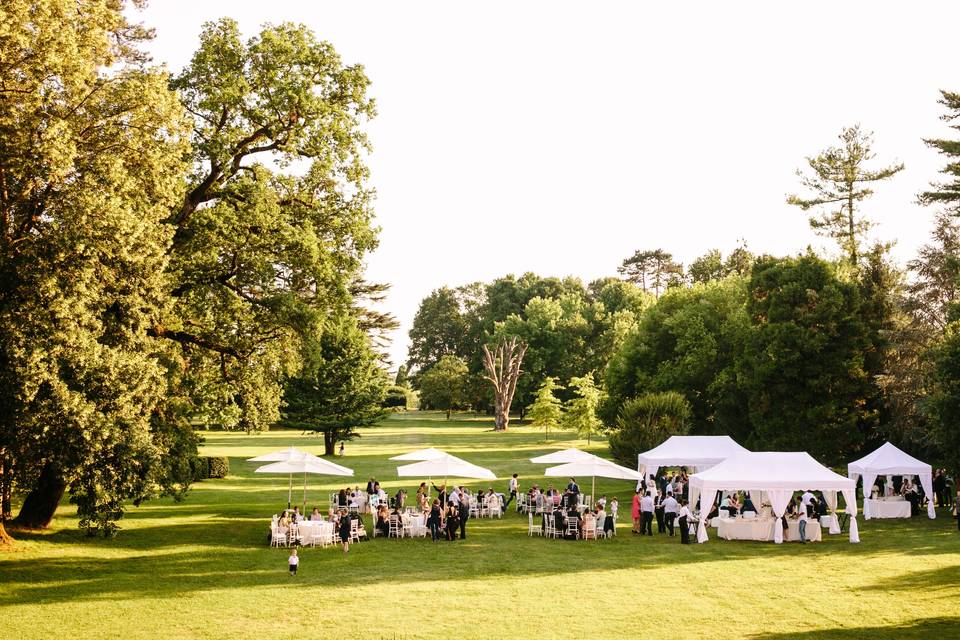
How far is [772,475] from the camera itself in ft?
75.2

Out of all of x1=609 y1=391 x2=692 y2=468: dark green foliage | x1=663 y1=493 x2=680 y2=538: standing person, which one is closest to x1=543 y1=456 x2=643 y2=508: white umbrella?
x1=663 y1=493 x2=680 y2=538: standing person

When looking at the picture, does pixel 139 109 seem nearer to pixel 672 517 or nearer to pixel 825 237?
pixel 672 517

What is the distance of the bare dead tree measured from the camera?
254ft

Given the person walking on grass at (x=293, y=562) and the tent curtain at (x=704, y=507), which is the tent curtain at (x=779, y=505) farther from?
the person walking on grass at (x=293, y=562)

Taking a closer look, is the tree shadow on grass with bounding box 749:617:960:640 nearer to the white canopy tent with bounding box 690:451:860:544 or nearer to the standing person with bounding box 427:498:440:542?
the white canopy tent with bounding box 690:451:860:544

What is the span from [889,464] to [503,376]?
2072 inches

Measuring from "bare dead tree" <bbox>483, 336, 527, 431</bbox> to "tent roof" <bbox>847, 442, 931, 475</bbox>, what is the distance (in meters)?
49.3

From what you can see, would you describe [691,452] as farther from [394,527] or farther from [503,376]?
[503,376]

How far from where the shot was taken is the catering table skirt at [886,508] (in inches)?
1096

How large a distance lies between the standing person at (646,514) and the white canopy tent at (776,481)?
158 centimetres

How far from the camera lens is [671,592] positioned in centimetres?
1653

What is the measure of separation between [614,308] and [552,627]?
8140cm

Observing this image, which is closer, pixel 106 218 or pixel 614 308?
pixel 106 218

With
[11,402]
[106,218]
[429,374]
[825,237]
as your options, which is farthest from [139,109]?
[429,374]
